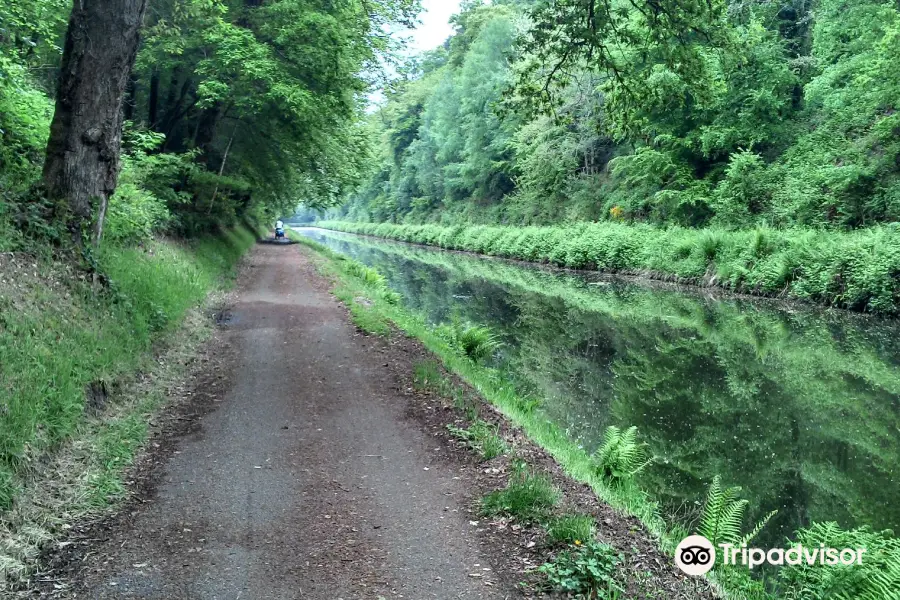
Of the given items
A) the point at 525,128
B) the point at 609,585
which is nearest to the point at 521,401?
the point at 609,585

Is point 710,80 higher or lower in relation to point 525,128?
lower

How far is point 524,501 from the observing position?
5.04m

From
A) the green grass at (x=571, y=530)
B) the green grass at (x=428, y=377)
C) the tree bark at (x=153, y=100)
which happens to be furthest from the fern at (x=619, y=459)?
the tree bark at (x=153, y=100)

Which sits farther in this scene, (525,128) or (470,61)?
(470,61)

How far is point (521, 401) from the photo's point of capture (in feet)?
30.9

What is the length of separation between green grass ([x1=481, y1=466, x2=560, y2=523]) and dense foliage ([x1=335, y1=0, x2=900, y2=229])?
5963 mm

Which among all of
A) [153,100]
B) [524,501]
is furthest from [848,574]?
[153,100]

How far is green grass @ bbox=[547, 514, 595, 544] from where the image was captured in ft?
14.7

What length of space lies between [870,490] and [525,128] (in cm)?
3703

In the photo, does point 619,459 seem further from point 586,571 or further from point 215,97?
point 215,97

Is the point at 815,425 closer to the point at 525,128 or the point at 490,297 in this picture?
the point at 490,297

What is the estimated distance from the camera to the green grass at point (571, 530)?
14.7ft

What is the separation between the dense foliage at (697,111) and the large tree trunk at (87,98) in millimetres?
5525

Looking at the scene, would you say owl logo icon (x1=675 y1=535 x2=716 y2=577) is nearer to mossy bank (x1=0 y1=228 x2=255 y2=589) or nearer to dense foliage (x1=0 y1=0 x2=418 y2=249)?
mossy bank (x1=0 y1=228 x2=255 y2=589)
